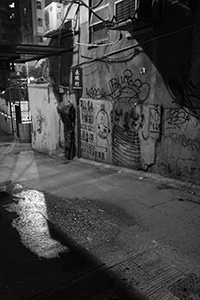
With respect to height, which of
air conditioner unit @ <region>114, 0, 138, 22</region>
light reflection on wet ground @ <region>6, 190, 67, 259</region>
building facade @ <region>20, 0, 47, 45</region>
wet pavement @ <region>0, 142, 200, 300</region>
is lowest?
light reflection on wet ground @ <region>6, 190, 67, 259</region>

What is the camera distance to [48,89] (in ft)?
41.5

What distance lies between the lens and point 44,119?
13.5 m

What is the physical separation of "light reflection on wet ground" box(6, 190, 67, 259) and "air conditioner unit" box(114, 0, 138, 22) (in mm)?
5114

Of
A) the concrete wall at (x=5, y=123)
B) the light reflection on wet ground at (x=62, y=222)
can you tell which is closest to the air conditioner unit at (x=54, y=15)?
the light reflection on wet ground at (x=62, y=222)

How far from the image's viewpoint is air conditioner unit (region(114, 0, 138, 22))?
5.80m

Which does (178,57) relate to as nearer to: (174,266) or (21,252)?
(174,266)

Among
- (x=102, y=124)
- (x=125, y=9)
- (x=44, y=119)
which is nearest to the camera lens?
(x=125, y=9)

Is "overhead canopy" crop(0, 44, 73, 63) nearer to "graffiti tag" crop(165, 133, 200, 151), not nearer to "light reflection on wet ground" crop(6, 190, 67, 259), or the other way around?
"light reflection on wet ground" crop(6, 190, 67, 259)

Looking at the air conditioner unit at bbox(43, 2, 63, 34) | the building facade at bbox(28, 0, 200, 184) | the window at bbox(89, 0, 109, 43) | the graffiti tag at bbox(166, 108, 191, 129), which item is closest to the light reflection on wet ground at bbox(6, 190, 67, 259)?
the building facade at bbox(28, 0, 200, 184)

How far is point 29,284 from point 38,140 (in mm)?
12080

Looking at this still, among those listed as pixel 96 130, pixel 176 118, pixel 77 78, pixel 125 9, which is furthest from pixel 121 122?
pixel 125 9

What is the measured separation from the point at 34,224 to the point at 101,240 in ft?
4.98

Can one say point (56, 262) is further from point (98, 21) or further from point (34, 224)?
point (98, 21)

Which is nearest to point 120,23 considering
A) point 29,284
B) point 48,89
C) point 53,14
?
point 53,14
